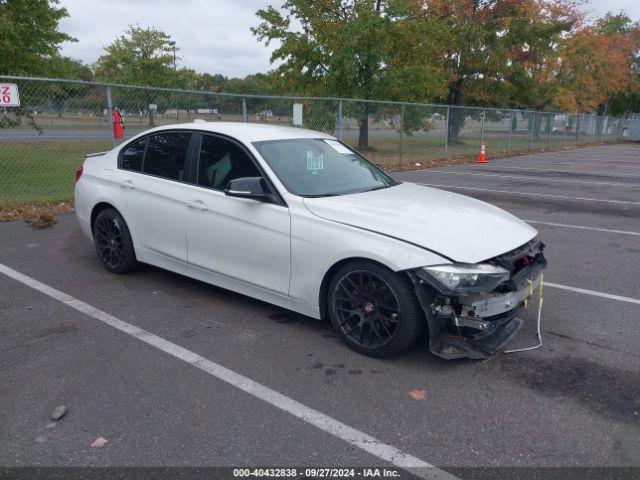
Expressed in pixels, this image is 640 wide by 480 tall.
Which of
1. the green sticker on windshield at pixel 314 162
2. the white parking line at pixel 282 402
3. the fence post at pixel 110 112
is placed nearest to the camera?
the white parking line at pixel 282 402

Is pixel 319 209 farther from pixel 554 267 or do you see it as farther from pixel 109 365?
pixel 554 267

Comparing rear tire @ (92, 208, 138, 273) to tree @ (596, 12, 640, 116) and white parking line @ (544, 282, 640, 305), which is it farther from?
tree @ (596, 12, 640, 116)

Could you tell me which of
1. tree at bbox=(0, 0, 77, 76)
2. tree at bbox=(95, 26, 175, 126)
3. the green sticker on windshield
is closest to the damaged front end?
the green sticker on windshield

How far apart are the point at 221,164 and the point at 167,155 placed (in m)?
0.74

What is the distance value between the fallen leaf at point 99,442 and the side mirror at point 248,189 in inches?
78.5

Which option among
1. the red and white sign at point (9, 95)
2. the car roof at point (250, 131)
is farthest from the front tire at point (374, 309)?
the red and white sign at point (9, 95)

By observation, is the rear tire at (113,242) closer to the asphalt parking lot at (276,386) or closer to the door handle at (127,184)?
the asphalt parking lot at (276,386)

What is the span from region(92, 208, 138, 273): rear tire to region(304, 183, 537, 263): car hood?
7.17ft

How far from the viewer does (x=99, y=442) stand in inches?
112

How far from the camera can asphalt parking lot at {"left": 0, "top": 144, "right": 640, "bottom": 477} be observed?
281 centimetres

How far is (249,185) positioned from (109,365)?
1616 mm

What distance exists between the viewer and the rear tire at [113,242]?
17.6ft

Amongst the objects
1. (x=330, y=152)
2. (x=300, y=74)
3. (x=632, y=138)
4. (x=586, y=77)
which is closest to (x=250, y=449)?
(x=330, y=152)

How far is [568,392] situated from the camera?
3.42 m
